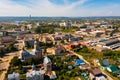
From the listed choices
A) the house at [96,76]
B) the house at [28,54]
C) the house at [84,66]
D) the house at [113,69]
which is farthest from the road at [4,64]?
the house at [113,69]

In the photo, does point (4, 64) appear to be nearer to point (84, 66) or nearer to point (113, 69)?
point (84, 66)

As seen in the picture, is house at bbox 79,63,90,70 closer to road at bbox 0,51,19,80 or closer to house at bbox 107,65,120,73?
house at bbox 107,65,120,73

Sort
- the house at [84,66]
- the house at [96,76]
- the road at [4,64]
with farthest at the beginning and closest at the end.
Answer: the house at [84,66] → the road at [4,64] → the house at [96,76]

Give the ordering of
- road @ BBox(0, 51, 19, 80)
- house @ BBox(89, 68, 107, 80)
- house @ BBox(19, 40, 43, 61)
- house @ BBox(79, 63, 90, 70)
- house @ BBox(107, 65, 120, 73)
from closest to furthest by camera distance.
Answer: house @ BBox(89, 68, 107, 80)
house @ BBox(107, 65, 120, 73)
road @ BBox(0, 51, 19, 80)
house @ BBox(79, 63, 90, 70)
house @ BBox(19, 40, 43, 61)

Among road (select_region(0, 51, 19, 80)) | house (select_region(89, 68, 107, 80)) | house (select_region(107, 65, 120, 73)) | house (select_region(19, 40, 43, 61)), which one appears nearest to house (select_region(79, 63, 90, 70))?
house (select_region(89, 68, 107, 80))

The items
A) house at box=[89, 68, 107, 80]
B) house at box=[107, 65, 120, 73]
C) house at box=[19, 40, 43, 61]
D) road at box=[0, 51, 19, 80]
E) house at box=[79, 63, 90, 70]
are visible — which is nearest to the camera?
house at box=[89, 68, 107, 80]

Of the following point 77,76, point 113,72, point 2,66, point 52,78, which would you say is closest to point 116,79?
point 113,72

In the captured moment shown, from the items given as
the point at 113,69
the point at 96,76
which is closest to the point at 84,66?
the point at 113,69

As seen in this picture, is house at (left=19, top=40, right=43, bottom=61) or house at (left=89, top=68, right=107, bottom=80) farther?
house at (left=19, top=40, right=43, bottom=61)

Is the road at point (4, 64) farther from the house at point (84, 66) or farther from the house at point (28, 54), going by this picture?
the house at point (84, 66)

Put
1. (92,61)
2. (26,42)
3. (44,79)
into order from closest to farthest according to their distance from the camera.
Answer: (44,79) < (92,61) < (26,42)

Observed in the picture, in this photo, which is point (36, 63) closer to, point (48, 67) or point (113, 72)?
point (48, 67)
